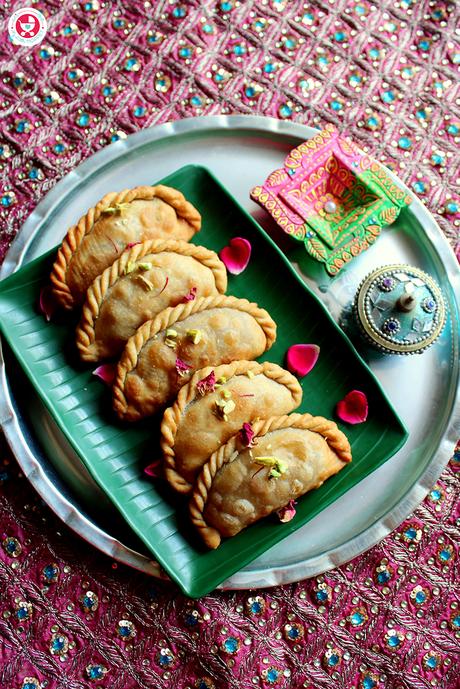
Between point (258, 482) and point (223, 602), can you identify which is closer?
point (258, 482)

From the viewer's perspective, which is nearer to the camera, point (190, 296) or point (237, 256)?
point (190, 296)

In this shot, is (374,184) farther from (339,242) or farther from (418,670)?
(418,670)

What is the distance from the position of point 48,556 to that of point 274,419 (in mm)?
969

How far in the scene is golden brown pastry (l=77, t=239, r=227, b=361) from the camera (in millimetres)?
2303

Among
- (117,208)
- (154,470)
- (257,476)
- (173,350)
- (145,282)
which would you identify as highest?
(117,208)

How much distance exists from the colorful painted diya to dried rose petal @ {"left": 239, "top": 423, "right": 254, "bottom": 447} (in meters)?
0.66

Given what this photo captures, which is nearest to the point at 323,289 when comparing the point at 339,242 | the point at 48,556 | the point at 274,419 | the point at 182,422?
the point at 339,242

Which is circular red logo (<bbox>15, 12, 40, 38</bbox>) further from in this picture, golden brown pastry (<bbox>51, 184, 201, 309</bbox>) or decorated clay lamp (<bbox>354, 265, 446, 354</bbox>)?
decorated clay lamp (<bbox>354, 265, 446, 354</bbox>)

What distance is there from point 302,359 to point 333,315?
257mm

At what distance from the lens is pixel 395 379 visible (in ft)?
8.31

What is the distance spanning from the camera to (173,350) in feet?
7.47

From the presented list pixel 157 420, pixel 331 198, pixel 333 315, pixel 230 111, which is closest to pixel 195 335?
pixel 157 420

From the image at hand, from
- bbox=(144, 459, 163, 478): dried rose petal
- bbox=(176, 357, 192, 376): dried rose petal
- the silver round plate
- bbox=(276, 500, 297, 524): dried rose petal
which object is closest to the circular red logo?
the silver round plate

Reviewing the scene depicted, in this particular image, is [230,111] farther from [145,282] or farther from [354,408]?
[354,408]
